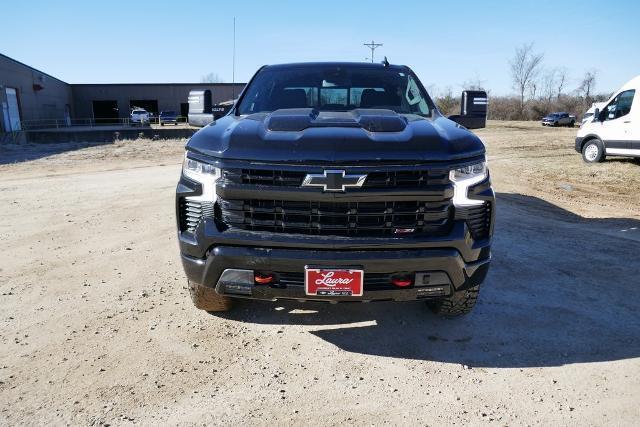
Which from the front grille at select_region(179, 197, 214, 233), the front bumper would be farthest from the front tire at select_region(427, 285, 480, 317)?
the front grille at select_region(179, 197, 214, 233)

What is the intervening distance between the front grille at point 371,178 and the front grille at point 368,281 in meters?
0.52

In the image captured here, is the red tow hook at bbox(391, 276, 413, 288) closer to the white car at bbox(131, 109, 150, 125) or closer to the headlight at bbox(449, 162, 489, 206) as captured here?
the headlight at bbox(449, 162, 489, 206)

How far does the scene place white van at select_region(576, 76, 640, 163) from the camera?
13.0 metres

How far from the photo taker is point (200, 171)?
2967 mm

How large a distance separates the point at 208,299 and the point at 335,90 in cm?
215

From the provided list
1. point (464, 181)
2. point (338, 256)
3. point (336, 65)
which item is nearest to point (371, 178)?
point (338, 256)

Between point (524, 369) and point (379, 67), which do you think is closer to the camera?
point (524, 369)

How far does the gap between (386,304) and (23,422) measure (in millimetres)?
2515

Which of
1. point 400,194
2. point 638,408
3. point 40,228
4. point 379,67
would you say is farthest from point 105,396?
point 40,228

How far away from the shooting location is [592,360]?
119 inches

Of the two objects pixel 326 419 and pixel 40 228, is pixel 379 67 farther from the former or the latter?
pixel 40 228

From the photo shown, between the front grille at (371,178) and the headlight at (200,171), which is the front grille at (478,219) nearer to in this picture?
the front grille at (371,178)

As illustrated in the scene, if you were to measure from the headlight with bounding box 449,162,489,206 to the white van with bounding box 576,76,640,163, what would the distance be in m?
12.6

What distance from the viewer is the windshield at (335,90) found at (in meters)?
4.14
